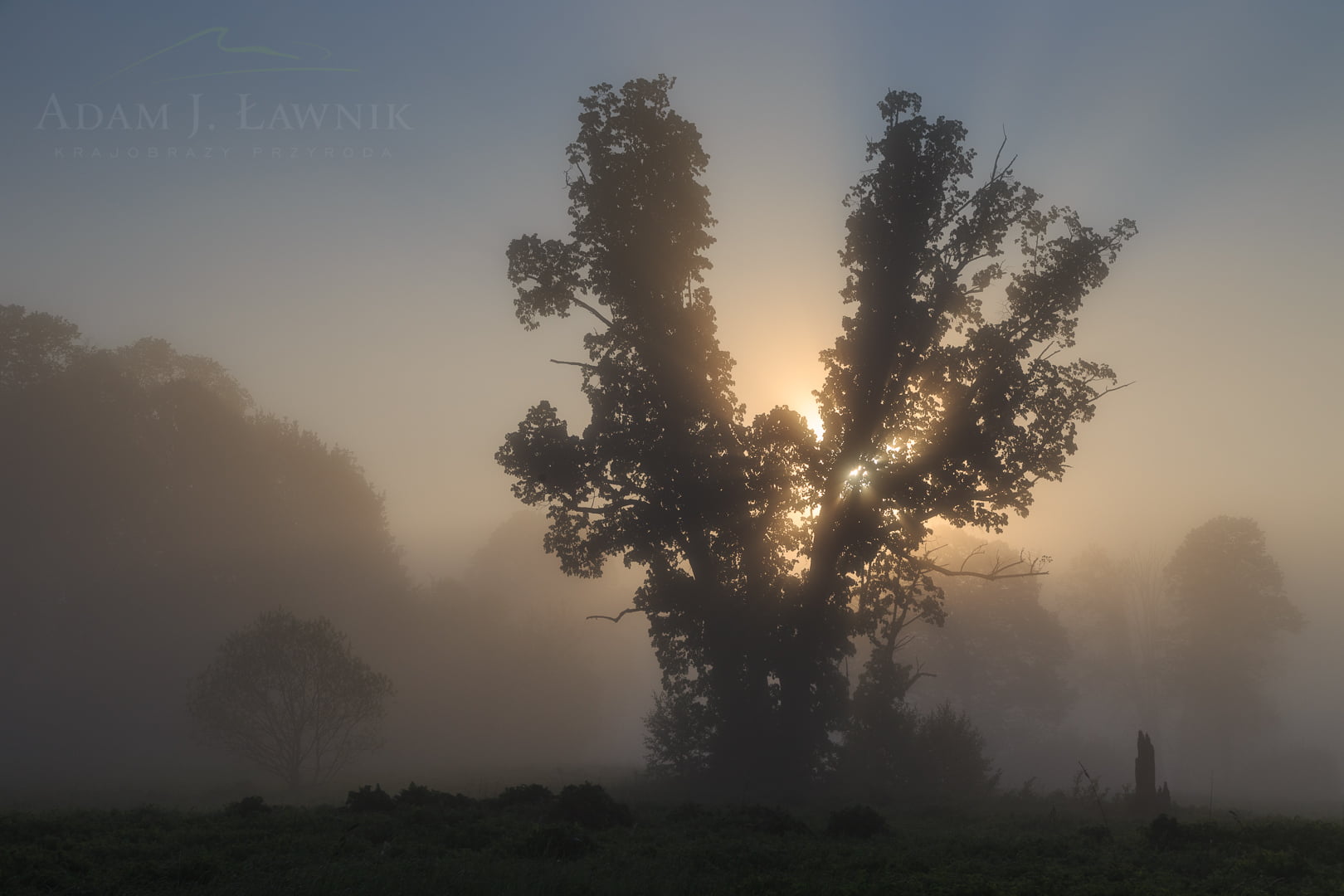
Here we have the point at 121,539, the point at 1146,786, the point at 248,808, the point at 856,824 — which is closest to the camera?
the point at 856,824

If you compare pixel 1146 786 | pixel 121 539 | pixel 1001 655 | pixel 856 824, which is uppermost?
pixel 121 539

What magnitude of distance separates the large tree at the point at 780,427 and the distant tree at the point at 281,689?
1813 centimetres

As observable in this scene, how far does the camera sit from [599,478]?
Answer: 94.3 feet

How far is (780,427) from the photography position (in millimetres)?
27000

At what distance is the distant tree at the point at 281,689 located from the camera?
129ft

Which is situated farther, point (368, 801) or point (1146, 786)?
point (1146, 786)

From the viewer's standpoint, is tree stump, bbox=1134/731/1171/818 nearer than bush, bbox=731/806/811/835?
No

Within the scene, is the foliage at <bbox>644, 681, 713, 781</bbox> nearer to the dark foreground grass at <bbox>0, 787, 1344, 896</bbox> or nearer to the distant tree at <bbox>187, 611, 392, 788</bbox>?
the dark foreground grass at <bbox>0, 787, 1344, 896</bbox>

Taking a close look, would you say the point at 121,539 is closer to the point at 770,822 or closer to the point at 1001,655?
the point at 770,822

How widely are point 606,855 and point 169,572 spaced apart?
182ft

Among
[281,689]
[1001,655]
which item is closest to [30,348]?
[281,689]

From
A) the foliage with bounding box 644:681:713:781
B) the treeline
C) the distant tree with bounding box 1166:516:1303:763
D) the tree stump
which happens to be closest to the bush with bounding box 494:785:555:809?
the foliage with bounding box 644:681:713:781

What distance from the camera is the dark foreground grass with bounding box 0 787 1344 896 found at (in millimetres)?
11039

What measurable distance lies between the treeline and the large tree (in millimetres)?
39406
